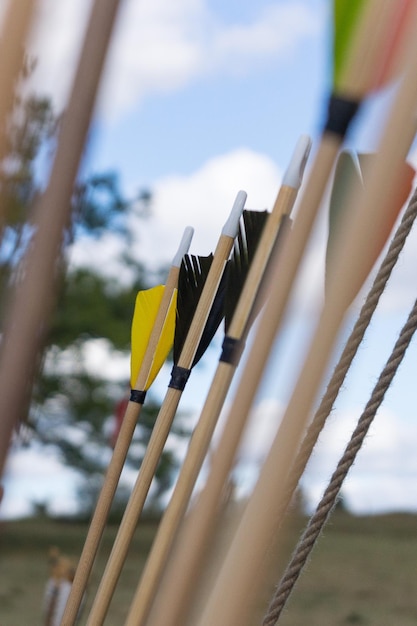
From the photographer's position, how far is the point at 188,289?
0.62 meters

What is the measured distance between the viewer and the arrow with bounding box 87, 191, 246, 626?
0.56 metres

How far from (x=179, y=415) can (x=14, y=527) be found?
138cm

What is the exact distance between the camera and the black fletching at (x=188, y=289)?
2.00 feet

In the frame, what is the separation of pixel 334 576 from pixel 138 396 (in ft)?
13.3

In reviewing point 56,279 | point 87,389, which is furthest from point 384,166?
point 87,389

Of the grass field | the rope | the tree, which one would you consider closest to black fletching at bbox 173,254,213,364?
the rope

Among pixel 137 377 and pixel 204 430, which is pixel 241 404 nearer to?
pixel 204 430

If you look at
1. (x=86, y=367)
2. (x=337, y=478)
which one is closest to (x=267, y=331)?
(x=337, y=478)

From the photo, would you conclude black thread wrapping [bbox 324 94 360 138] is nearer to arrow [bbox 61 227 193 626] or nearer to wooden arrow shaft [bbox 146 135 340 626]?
wooden arrow shaft [bbox 146 135 340 626]

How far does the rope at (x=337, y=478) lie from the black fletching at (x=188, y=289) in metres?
0.14

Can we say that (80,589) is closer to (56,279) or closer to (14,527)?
(56,279)

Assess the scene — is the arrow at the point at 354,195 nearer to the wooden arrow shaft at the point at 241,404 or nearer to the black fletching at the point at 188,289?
the wooden arrow shaft at the point at 241,404

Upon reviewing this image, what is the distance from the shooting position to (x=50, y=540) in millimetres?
5355

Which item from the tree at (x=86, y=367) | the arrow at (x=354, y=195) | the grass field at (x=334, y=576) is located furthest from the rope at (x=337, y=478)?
the tree at (x=86, y=367)
